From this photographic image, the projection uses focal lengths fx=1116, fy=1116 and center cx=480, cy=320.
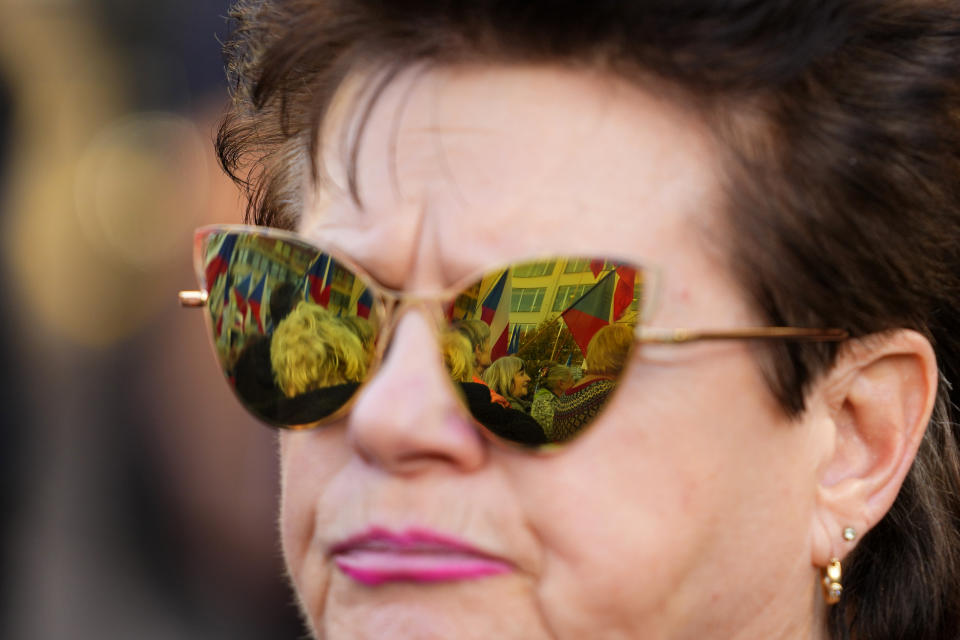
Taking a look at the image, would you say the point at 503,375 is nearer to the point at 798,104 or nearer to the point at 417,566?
the point at 417,566

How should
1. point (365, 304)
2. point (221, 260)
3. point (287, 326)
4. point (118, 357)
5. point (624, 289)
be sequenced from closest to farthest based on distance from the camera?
point (624, 289), point (365, 304), point (287, 326), point (221, 260), point (118, 357)

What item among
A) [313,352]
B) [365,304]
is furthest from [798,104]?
[313,352]

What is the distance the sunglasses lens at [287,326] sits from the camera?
1810mm

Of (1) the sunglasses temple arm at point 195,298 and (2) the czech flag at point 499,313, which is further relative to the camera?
(1) the sunglasses temple arm at point 195,298

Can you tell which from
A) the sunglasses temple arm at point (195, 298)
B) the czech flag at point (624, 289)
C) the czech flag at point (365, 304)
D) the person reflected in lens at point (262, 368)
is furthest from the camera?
the sunglasses temple arm at point (195, 298)

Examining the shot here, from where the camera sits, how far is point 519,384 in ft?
5.58

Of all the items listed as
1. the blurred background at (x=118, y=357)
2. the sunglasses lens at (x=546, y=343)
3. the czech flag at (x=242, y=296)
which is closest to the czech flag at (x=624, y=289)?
the sunglasses lens at (x=546, y=343)

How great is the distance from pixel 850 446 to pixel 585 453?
0.53 meters

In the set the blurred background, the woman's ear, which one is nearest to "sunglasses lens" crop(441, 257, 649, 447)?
the woman's ear

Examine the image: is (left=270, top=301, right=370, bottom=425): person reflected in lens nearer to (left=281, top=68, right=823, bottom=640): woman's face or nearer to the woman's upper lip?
(left=281, top=68, right=823, bottom=640): woman's face

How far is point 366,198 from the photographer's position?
6.20 feet

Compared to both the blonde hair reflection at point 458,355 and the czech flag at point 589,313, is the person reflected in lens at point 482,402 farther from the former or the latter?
the czech flag at point 589,313

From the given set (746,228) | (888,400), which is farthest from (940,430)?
(746,228)

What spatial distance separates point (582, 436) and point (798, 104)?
2.15 ft
